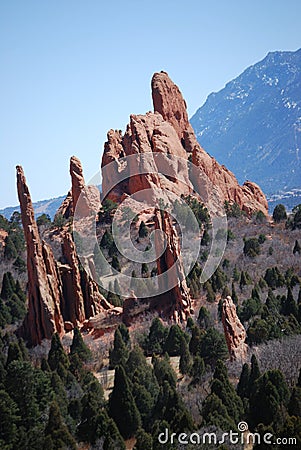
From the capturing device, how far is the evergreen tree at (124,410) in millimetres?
25859

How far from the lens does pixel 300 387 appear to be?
982 inches

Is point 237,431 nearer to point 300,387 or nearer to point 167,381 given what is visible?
point 300,387

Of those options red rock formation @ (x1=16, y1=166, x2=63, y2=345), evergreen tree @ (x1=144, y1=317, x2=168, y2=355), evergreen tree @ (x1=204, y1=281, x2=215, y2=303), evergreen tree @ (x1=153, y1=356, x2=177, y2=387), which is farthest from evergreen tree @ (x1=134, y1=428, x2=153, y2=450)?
evergreen tree @ (x1=204, y1=281, x2=215, y2=303)

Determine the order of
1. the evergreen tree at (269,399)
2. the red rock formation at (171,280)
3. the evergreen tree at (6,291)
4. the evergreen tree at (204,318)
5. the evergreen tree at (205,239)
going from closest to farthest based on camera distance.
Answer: the evergreen tree at (269,399) → the evergreen tree at (204,318) → the red rock formation at (171,280) → the evergreen tree at (6,291) → the evergreen tree at (205,239)

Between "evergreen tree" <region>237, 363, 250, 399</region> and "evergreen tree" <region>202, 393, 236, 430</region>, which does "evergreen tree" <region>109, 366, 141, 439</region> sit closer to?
"evergreen tree" <region>202, 393, 236, 430</region>

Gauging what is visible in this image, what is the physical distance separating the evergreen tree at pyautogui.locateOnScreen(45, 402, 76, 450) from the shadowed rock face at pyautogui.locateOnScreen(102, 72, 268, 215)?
129 feet

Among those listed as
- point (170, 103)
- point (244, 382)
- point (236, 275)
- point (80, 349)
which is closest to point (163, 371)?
point (244, 382)

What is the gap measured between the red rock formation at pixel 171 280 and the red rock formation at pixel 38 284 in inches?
252

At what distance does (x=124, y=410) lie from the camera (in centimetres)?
2602

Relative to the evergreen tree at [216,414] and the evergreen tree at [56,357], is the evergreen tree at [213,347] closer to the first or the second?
the evergreen tree at [56,357]

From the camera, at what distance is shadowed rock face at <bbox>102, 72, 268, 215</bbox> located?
214ft

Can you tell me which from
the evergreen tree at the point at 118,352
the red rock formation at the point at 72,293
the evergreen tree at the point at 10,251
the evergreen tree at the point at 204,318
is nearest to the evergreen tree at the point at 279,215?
the evergreen tree at the point at 10,251

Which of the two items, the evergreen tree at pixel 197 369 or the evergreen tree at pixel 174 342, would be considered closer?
the evergreen tree at pixel 197 369

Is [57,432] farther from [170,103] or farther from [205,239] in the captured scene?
[170,103]
